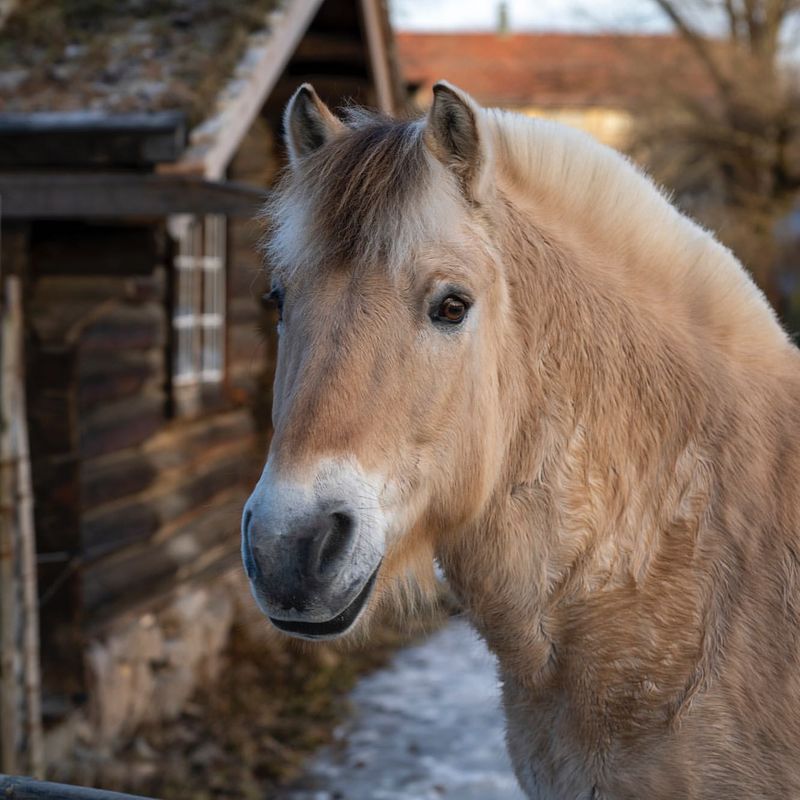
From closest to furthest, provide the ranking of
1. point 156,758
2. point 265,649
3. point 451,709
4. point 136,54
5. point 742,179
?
point 136,54 → point 156,758 → point 451,709 → point 265,649 → point 742,179

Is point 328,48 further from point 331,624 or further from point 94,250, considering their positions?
point 331,624

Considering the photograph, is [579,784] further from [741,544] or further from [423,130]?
[423,130]

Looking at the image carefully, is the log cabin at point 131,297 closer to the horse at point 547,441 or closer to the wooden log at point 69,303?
the wooden log at point 69,303

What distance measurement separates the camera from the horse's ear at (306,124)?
2.28 m

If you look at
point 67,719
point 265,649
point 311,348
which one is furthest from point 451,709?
point 311,348

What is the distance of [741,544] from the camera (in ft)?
6.83

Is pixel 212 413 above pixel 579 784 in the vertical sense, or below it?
below

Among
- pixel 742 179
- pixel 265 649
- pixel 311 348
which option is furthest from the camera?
pixel 742 179

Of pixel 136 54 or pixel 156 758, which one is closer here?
pixel 136 54

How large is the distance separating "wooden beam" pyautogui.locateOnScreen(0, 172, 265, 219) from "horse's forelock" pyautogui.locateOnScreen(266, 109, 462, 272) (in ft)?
5.73

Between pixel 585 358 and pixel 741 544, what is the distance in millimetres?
517

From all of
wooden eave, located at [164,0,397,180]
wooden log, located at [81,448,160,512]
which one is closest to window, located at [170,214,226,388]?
wooden log, located at [81,448,160,512]

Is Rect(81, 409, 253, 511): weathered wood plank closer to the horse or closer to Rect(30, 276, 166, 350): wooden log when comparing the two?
Rect(30, 276, 166, 350): wooden log

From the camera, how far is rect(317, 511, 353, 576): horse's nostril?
1.81 meters
